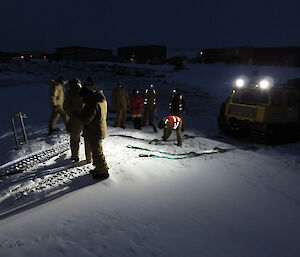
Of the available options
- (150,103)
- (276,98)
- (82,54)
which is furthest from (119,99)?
(82,54)

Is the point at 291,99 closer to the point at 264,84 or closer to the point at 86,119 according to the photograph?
the point at 264,84

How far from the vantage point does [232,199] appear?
398 centimetres

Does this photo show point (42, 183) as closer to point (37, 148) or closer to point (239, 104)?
point (37, 148)

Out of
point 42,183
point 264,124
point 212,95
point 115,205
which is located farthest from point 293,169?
point 212,95

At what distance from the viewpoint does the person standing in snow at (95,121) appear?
3990 millimetres

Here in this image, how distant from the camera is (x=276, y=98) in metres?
7.71

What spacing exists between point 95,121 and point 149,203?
1.65 m

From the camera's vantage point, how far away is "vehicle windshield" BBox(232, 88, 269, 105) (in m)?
7.78

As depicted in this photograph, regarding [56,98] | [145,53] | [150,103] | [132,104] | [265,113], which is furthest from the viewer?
[145,53]

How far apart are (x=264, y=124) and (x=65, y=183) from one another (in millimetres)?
6151

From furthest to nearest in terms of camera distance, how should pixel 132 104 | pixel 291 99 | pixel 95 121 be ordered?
pixel 132 104, pixel 291 99, pixel 95 121

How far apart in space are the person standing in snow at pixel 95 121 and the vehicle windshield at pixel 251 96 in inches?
226

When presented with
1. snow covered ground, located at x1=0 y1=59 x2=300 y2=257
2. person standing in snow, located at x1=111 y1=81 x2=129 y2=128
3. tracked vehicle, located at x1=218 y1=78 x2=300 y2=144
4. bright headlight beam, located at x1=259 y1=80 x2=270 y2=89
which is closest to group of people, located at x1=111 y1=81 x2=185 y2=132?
person standing in snow, located at x1=111 y1=81 x2=129 y2=128

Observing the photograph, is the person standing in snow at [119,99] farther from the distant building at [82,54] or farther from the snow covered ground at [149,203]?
the distant building at [82,54]
